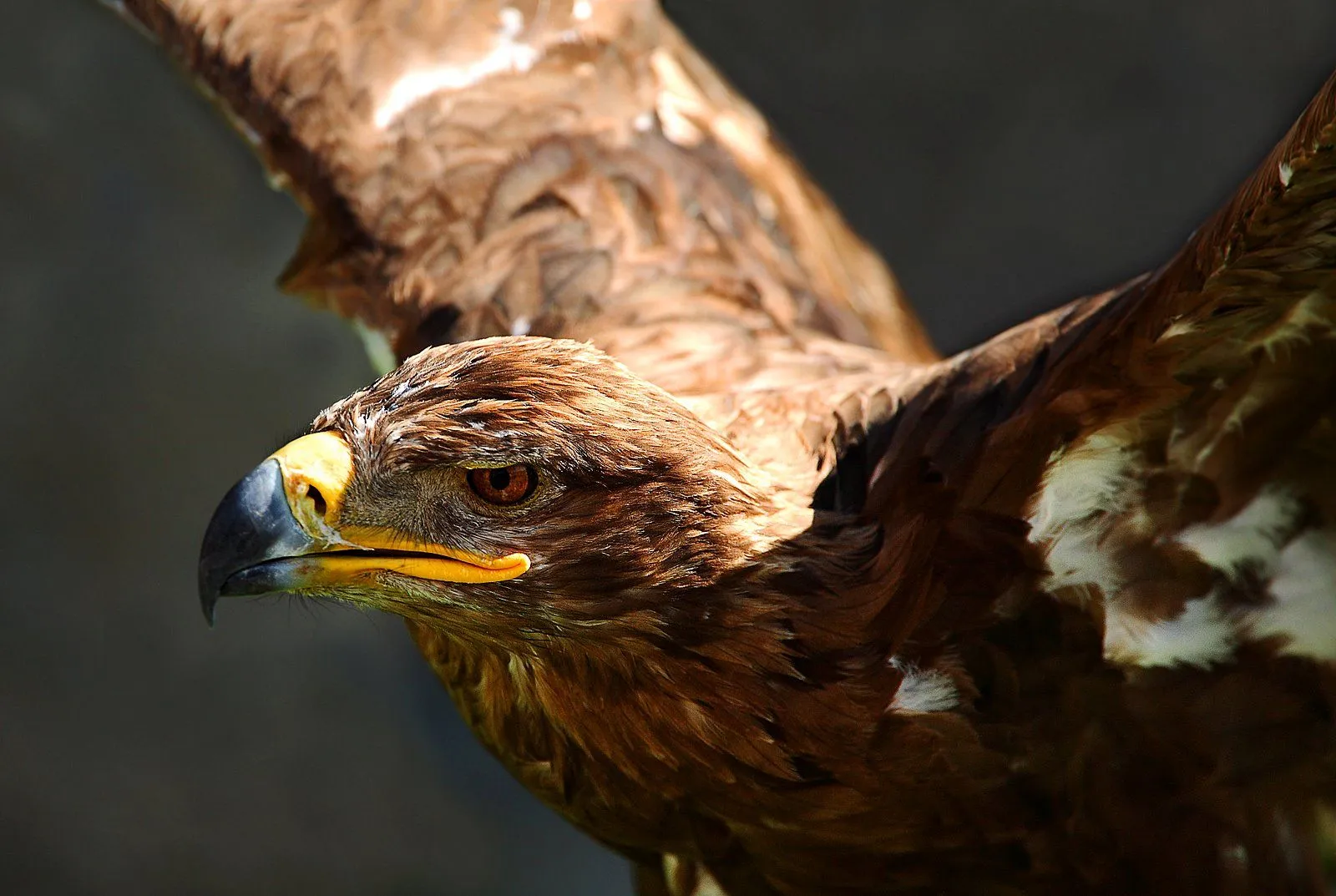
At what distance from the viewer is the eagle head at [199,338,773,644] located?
2336mm

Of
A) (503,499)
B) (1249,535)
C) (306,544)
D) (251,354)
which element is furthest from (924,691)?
(251,354)

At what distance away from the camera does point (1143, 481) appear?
7.75 ft

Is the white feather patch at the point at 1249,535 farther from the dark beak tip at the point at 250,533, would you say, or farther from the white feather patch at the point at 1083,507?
the dark beak tip at the point at 250,533

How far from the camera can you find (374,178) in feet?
13.1

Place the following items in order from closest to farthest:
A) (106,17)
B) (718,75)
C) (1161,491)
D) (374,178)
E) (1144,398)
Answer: (1144,398) → (1161,491) → (374,178) → (718,75) → (106,17)

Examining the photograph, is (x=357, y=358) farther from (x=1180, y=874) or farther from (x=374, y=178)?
(x=1180, y=874)

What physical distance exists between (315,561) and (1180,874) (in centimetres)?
145

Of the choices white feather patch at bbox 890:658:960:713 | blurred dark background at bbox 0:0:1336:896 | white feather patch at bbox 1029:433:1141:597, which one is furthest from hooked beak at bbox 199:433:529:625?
blurred dark background at bbox 0:0:1336:896

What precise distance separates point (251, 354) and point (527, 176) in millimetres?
3009

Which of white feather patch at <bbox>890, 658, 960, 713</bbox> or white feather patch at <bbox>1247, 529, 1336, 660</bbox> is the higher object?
white feather patch at <bbox>1247, 529, 1336, 660</bbox>

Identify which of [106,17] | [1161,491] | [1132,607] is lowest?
[106,17]

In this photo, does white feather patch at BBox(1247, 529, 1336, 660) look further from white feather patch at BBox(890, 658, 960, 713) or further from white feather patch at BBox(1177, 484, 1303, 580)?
white feather patch at BBox(890, 658, 960, 713)

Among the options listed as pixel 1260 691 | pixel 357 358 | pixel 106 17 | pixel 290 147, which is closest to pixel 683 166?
pixel 290 147

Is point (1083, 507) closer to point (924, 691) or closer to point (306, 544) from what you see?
point (924, 691)
